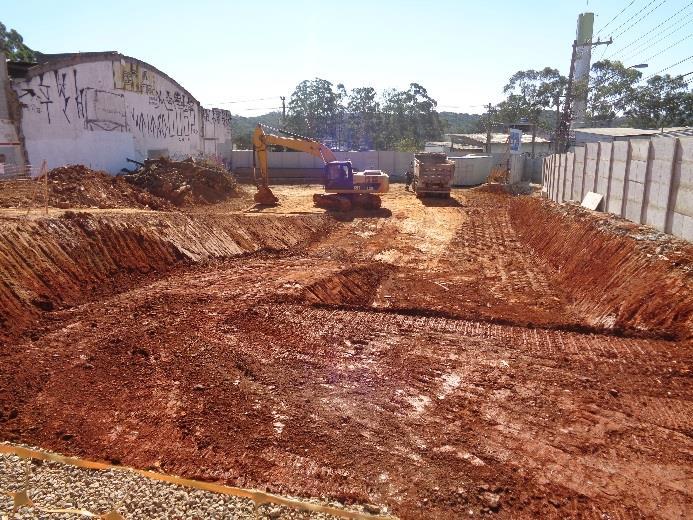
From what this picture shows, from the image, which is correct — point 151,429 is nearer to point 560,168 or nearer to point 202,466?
point 202,466

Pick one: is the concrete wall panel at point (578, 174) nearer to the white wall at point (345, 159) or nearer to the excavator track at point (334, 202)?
the excavator track at point (334, 202)

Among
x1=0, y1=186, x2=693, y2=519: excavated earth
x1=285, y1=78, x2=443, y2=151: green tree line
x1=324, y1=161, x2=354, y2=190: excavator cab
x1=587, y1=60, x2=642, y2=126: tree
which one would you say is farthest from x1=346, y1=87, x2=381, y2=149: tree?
x1=0, y1=186, x2=693, y2=519: excavated earth

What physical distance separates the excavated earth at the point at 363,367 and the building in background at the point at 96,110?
9974 mm

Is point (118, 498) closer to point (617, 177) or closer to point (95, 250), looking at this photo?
point (95, 250)

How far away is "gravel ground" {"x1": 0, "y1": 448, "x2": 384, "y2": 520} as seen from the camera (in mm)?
4544

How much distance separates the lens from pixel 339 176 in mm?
22438

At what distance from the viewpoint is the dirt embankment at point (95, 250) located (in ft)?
32.7

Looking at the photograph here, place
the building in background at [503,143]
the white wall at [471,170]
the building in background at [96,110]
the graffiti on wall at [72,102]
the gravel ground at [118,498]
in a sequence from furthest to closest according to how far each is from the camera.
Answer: the building in background at [503,143] < the white wall at [471,170] < the graffiti on wall at [72,102] < the building in background at [96,110] < the gravel ground at [118,498]

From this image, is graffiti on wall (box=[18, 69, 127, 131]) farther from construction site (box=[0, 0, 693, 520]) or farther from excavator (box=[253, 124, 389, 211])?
excavator (box=[253, 124, 389, 211])

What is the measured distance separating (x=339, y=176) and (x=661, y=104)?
135 ft

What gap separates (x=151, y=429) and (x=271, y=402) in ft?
5.05

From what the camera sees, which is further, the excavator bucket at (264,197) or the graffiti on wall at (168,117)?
the graffiti on wall at (168,117)

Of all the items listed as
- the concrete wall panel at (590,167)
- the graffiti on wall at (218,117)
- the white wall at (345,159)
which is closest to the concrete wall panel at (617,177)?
the concrete wall panel at (590,167)

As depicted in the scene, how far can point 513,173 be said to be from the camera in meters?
34.2
